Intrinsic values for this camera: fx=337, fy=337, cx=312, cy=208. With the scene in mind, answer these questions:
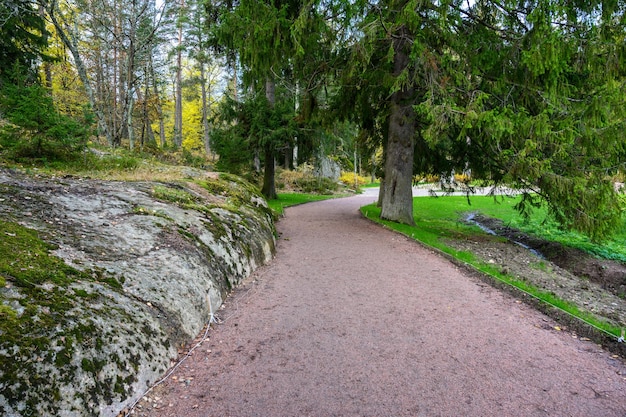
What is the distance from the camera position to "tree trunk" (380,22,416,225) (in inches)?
411

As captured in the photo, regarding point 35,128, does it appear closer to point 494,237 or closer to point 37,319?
point 37,319

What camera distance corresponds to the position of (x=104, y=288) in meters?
3.13

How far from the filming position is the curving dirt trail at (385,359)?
9.12 feet

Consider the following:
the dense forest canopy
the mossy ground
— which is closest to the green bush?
the dense forest canopy

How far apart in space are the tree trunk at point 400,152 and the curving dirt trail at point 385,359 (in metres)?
5.44

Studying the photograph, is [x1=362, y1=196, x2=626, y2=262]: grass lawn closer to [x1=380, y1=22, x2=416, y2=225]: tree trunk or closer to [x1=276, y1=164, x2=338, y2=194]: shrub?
[x1=380, y1=22, x2=416, y2=225]: tree trunk

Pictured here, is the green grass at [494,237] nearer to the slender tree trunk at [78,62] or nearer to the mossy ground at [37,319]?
the mossy ground at [37,319]

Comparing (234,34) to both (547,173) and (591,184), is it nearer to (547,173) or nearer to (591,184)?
(547,173)

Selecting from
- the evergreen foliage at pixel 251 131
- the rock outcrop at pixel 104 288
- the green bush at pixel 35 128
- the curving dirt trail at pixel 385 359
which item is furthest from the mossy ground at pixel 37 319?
the evergreen foliage at pixel 251 131

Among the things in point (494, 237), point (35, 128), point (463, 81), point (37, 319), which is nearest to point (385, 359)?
point (37, 319)

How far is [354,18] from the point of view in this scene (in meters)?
9.11

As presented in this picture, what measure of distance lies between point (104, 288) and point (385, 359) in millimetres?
2812

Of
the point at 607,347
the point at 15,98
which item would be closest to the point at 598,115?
the point at 607,347

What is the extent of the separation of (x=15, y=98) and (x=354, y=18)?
25.5 ft
